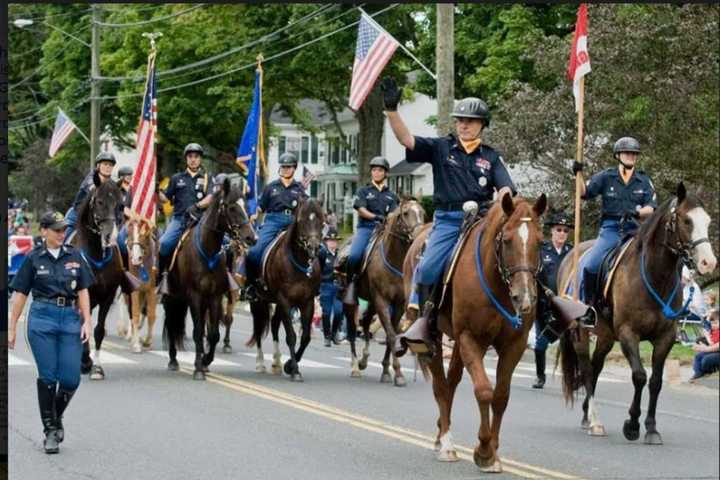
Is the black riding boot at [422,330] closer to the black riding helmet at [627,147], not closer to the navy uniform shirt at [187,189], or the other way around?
the black riding helmet at [627,147]

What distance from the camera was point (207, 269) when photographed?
56.8ft

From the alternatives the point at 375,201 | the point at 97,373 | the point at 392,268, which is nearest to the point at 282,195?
the point at 375,201

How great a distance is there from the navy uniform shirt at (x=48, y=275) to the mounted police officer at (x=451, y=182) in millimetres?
2673

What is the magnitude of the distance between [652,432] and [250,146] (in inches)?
481

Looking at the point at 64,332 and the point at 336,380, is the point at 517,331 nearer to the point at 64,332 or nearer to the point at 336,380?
the point at 64,332

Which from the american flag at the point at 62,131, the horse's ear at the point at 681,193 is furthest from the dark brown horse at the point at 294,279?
the american flag at the point at 62,131

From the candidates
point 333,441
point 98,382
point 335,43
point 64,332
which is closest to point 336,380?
point 98,382

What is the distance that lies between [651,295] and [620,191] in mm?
1117

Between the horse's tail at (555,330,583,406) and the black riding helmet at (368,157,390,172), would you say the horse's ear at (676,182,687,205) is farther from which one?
the black riding helmet at (368,157,390,172)

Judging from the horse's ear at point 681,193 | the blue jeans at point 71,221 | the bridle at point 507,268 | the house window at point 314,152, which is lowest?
the bridle at point 507,268

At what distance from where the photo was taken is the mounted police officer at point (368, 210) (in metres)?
17.9

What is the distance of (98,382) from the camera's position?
16.3 meters

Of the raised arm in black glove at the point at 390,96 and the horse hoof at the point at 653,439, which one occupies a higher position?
the raised arm in black glove at the point at 390,96

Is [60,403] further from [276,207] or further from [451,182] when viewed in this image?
[276,207]
